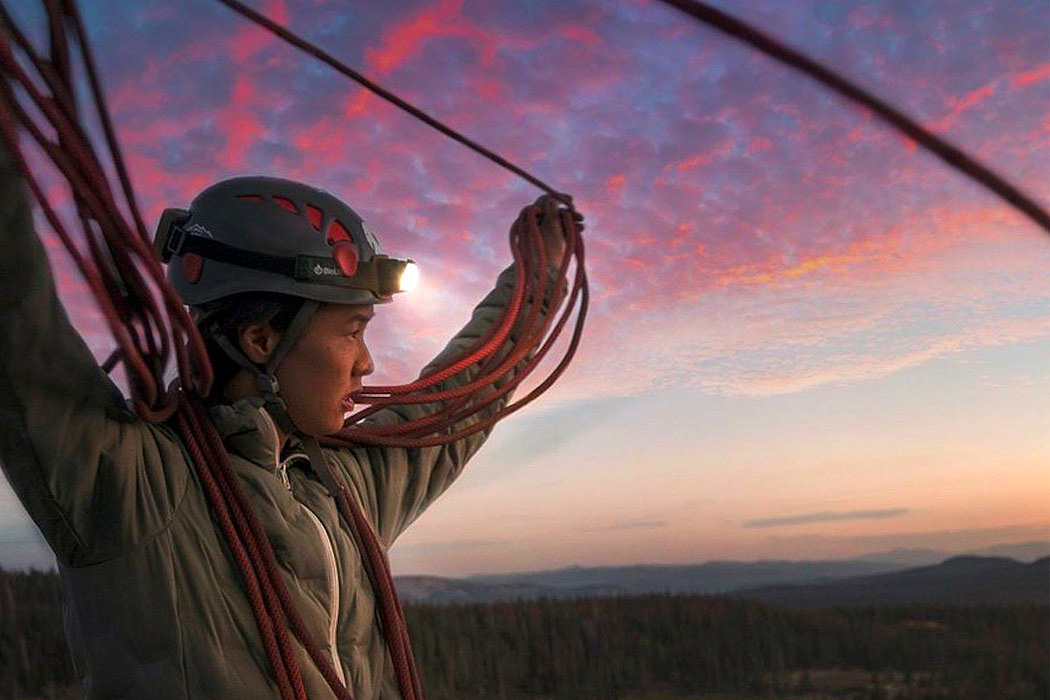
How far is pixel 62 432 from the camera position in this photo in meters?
1.50

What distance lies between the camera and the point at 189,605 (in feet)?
5.45

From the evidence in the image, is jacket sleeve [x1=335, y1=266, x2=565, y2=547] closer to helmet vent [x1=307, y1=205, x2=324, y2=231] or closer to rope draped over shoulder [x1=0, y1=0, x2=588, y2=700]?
rope draped over shoulder [x1=0, y1=0, x2=588, y2=700]

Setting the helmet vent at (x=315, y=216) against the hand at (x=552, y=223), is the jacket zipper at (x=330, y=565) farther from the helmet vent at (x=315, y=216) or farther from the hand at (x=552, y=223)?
the hand at (x=552, y=223)

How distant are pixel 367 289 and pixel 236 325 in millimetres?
244

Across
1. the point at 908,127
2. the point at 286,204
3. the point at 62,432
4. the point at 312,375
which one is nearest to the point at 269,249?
the point at 286,204

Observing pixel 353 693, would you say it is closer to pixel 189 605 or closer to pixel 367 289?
pixel 189 605

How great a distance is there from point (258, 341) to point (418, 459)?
1.85 feet

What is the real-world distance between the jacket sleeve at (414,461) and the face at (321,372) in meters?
0.28

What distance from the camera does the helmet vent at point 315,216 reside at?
6.63ft

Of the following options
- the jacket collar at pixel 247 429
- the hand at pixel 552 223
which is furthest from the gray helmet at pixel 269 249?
the hand at pixel 552 223

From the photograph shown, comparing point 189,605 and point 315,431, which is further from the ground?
point 315,431

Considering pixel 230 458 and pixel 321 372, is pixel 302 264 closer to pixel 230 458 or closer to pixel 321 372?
pixel 321 372

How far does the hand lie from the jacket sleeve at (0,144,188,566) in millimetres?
1281

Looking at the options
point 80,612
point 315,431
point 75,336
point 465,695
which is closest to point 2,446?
point 75,336
